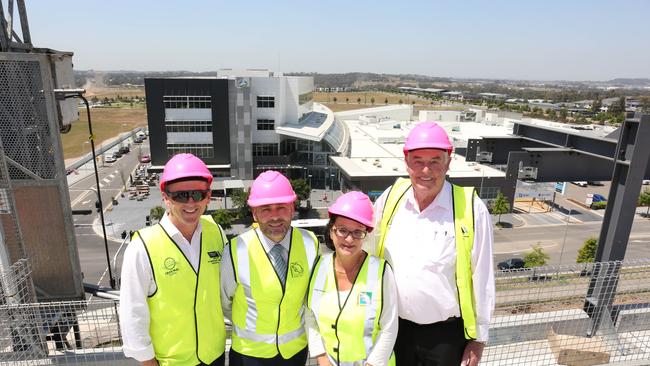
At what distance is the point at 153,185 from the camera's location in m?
33.5

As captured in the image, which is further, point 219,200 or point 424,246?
point 219,200

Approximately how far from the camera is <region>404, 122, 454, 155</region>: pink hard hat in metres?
2.47

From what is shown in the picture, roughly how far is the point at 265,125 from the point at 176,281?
31544 mm

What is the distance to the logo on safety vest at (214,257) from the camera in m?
2.59

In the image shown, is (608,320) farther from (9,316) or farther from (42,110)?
(42,110)

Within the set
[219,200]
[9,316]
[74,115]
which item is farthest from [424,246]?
[219,200]

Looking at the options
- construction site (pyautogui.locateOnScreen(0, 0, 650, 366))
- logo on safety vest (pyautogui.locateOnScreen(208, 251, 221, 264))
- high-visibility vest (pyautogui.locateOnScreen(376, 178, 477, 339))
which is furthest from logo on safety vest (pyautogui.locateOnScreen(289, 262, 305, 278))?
construction site (pyautogui.locateOnScreen(0, 0, 650, 366))

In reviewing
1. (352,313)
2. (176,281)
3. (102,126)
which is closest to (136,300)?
(176,281)

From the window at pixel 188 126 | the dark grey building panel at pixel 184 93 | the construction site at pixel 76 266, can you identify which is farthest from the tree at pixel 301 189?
the construction site at pixel 76 266

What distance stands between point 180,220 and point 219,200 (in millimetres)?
29382

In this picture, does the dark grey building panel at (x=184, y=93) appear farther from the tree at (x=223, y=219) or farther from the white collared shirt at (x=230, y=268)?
the white collared shirt at (x=230, y=268)

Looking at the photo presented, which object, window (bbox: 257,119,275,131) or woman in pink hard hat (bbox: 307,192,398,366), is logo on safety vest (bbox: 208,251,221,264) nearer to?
woman in pink hard hat (bbox: 307,192,398,366)

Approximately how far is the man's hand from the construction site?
1.37 meters

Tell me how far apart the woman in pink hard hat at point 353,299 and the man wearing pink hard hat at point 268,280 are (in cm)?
17
